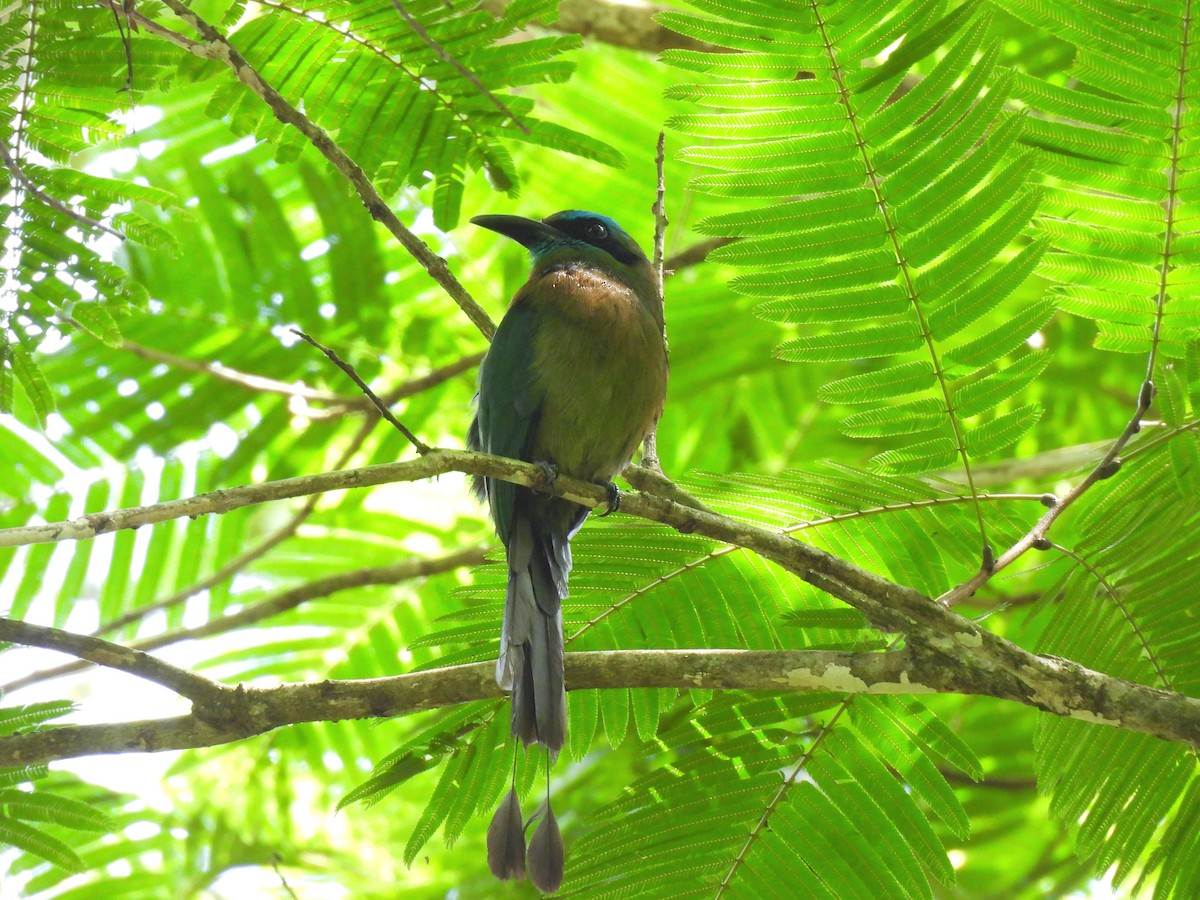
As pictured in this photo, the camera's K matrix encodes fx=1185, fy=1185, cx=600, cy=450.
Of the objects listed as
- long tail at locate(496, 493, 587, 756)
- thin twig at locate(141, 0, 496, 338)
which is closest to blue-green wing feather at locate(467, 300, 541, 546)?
long tail at locate(496, 493, 587, 756)

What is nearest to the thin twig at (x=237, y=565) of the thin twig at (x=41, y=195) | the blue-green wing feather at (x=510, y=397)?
the blue-green wing feather at (x=510, y=397)

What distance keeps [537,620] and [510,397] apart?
0.98m

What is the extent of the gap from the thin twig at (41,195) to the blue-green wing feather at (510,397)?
1269 millimetres

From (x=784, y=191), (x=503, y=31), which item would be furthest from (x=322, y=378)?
(x=784, y=191)

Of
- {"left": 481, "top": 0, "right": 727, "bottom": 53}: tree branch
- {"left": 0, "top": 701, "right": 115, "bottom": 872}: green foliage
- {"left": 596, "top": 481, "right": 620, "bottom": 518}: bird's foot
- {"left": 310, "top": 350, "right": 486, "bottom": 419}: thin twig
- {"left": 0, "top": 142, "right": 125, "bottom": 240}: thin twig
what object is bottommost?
{"left": 0, "top": 701, "right": 115, "bottom": 872}: green foliage

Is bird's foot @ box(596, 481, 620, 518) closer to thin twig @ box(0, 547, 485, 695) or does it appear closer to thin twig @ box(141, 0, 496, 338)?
thin twig @ box(141, 0, 496, 338)

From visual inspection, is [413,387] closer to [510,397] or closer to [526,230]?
[526,230]

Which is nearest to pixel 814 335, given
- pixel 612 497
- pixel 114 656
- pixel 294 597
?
pixel 612 497

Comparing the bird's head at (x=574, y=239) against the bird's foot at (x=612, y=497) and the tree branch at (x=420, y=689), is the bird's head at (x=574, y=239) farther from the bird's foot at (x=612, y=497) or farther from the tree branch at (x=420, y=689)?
the tree branch at (x=420, y=689)

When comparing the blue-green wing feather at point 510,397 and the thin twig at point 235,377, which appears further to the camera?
the thin twig at point 235,377

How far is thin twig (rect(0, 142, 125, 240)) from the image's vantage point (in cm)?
321

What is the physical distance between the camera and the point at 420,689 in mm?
2961

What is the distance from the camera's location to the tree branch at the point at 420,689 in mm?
2855

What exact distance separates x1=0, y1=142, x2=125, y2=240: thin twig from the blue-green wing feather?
1269 millimetres
